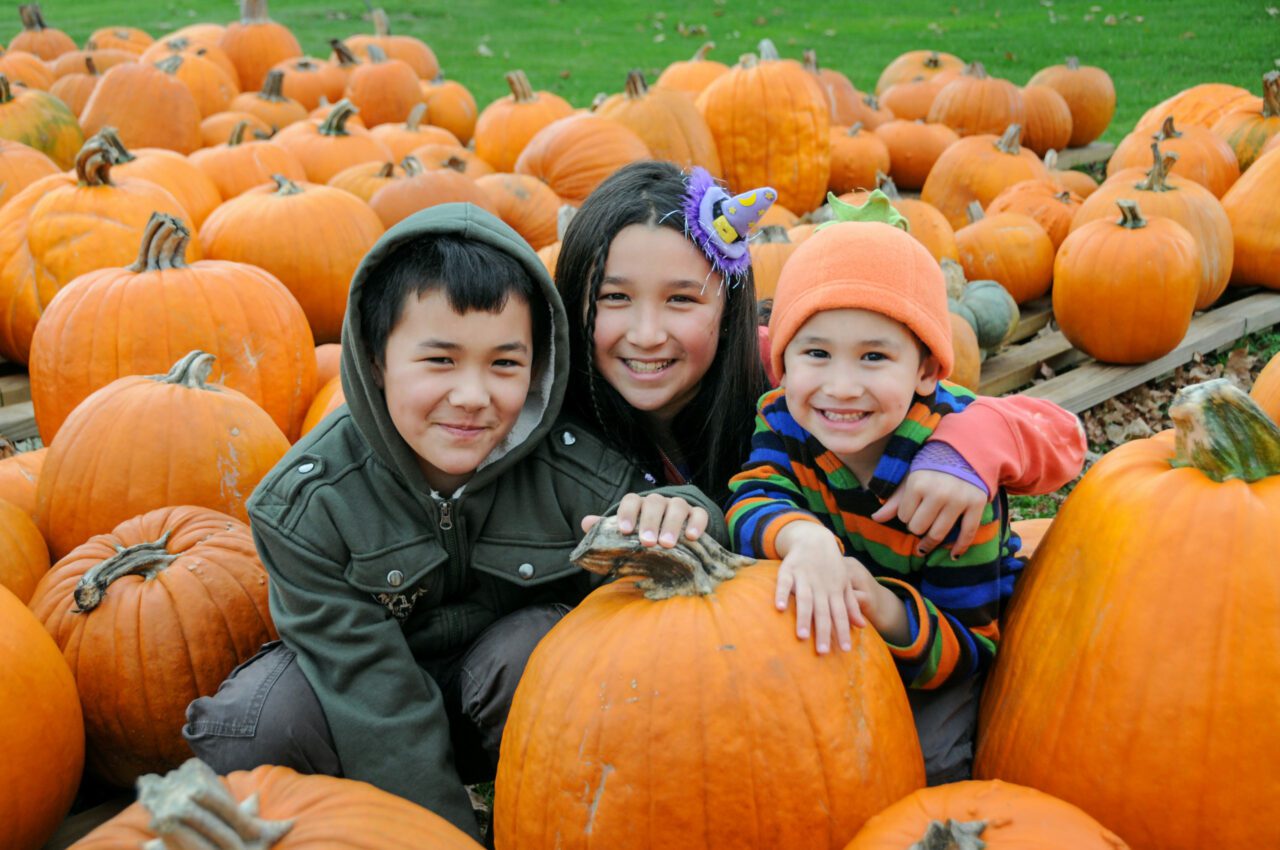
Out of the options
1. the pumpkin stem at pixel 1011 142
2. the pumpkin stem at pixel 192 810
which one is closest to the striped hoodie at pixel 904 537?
the pumpkin stem at pixel 192 810

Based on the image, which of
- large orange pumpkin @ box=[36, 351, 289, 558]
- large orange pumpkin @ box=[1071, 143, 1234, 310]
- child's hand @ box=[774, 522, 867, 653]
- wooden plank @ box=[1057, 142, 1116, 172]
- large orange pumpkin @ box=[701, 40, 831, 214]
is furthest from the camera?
wooden plank @ box=[1057, 142, 1116, 172]

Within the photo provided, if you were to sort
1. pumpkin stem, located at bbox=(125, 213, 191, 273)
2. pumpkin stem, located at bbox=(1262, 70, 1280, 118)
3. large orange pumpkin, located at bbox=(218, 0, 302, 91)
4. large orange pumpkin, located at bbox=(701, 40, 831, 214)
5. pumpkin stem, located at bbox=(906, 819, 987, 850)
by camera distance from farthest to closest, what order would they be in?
large orange pumpkin, located at bbox=(218, 0, 302, 91) < large orange pumpkin, located at bbox=(701, 40, 831, 214) < pumpkin stem, located at bbox=(1262, 70, 1280, 118) < pumpkin stem, located at bbox=(125, 213, 191, 273) < pumpkin stem, located at bbox=(906, 819, 987, 850)

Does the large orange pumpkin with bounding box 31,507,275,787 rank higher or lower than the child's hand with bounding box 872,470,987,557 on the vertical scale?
lower

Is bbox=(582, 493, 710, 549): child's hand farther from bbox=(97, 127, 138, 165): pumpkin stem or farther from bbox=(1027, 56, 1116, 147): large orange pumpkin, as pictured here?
bbox=(1027, 56, 1116, 147): large orange pumpkin

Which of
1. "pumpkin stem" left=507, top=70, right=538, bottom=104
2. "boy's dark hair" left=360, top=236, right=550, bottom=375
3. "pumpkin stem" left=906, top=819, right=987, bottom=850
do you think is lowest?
"pumpkin stem" left=906, top=819, right=987, bottom=850

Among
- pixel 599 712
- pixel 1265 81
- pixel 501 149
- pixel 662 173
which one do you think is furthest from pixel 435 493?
pixel 1265 81

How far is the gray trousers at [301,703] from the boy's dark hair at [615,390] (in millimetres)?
488

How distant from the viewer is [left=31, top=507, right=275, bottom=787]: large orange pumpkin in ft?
7.66

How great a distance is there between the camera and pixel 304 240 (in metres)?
4.33

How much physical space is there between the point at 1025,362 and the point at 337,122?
386 centimetres

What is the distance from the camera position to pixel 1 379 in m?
4.34

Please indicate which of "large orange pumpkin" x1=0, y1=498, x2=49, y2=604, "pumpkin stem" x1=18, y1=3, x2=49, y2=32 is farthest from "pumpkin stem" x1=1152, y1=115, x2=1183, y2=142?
"pumpkin stem" x1=18, y1=3, x2=49, y2=32

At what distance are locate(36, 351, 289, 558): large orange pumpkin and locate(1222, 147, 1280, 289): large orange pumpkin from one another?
455 centimetres

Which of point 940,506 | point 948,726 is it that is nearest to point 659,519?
point 940,506
